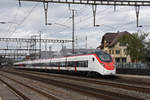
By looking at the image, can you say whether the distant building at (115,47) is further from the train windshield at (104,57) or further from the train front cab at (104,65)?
the train front cab at (104,65)

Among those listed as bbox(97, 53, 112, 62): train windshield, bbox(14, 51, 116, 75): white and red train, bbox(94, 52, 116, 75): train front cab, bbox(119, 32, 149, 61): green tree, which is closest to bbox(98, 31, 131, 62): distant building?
bbox(119, 32, 149, 61): green tree

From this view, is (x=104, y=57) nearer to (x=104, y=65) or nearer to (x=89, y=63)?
(x=104, y=65)

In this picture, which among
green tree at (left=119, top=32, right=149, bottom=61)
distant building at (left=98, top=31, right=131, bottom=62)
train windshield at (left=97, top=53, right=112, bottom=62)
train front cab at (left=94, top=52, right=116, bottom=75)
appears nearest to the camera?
train front cab at (left=94, top=52, right=116, bottom=75)

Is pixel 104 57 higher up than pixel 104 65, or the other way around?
pixel 104 57

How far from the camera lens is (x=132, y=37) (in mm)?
53438

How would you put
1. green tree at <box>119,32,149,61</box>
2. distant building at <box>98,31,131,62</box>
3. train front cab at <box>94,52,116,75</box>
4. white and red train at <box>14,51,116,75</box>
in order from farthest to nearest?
distant building at <box>98,31,131,62</box>
green tree at <box>119,32,149,61</box>
white and red train at <box>14,51,116,75</box>
train front cab at <box>94,52,116,75</box>

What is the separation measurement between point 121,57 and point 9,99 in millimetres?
56779

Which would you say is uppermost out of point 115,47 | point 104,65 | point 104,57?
Result: point 115,47

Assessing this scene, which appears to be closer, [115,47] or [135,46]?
[135,46]

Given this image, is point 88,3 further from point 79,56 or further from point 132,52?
point 132,52

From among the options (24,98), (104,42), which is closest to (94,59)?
(24,98)

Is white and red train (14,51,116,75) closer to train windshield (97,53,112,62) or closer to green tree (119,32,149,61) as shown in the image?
train windshield (97,53,112,62)

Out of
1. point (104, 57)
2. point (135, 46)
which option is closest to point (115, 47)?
point (135, 46)

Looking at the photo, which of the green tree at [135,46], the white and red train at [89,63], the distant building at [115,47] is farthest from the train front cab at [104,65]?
the distant building at [115,47]
